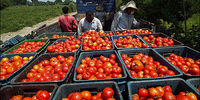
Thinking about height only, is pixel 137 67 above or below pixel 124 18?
below

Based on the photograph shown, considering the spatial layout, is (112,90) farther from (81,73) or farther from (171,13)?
(171,13)

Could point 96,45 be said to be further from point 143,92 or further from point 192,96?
point 192,96

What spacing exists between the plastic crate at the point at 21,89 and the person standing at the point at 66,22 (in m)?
3.96

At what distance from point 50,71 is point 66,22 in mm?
3306

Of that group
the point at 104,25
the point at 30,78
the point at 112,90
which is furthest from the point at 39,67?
the point at 104,25

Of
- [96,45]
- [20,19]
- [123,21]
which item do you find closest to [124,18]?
[123,21]

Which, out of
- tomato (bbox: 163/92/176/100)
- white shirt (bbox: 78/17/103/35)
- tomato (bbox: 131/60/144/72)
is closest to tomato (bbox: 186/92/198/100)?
tomato (bbox: 163/92/176/100)

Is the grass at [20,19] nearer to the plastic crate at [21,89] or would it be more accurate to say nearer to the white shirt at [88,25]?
the white shirt at [88,25]

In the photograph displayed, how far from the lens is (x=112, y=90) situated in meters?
1.90

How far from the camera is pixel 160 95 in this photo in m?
1.85

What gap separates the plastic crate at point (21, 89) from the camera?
6.63 ft

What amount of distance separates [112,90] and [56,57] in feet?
6.79

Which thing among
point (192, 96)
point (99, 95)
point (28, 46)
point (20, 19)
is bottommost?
point (99, 95)

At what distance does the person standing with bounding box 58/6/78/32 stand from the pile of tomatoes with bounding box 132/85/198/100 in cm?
451
